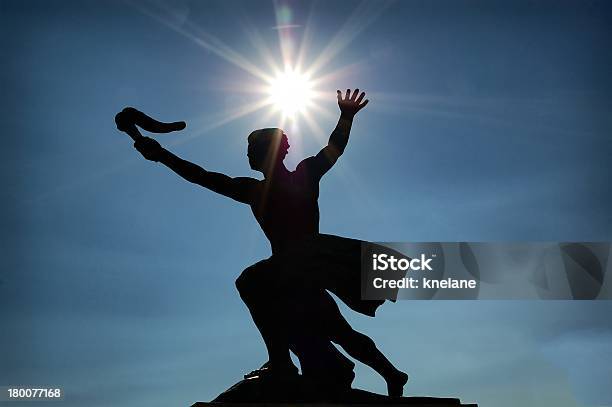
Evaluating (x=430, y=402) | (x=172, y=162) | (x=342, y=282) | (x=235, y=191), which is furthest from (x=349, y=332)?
(x=172, y=162)

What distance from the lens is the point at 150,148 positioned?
980 cm

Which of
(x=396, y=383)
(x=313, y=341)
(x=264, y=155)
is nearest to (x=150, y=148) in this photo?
(x=264, y=155)

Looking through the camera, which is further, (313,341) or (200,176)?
(200,176)

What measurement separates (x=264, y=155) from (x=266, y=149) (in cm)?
8

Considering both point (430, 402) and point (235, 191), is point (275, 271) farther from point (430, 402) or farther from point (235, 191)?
point (430, 402)

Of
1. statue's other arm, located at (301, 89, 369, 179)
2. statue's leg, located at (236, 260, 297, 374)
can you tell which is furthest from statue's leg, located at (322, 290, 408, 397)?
statue's other arm, located at (301, 89, 369, 179)

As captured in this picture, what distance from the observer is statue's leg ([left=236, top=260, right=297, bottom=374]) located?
9.43 metres

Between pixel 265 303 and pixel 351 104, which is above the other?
pixel 351 104

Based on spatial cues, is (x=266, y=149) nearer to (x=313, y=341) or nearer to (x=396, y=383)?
(x=313, y=341)

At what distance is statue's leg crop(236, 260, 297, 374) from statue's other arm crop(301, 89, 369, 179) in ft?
4.40

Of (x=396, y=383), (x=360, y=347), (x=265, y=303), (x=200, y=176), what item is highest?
(x=200, y=176)

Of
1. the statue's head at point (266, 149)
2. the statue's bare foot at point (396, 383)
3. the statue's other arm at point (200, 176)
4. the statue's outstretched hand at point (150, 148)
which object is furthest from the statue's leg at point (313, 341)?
the statue's outstretched hand at point (150, 148)

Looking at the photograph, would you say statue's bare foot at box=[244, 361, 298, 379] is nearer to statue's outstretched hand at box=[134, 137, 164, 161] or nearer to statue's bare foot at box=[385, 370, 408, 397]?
statue's bare foot at box=[385, 370, 408, 397]

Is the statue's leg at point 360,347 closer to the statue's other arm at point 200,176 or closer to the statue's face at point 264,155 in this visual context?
the statue's other arm at point 200,176
